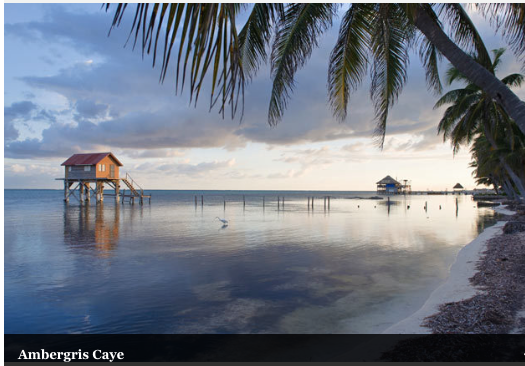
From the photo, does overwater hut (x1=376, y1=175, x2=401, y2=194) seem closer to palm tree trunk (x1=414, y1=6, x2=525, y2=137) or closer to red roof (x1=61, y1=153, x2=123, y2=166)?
red roof (x1=61, y1=153, x2=123, y2=166)

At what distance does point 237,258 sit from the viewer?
14305 millimetres

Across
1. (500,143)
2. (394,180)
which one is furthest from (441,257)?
(394,180)

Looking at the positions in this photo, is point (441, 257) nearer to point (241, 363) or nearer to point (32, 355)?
point (241, 363)

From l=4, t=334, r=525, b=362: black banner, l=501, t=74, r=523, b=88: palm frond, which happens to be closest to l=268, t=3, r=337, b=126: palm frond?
l=4, t=334, r=525, b=362: black banner

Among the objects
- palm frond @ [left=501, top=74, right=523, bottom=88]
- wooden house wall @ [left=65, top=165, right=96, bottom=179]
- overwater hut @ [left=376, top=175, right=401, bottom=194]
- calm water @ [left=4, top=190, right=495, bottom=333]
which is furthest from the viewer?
overwater hut @ [left=376, top=175, right=401, bottom=194]

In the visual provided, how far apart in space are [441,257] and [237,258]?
8.81 meters

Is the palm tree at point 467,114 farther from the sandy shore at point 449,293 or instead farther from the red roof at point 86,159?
the red roof at point 86,159

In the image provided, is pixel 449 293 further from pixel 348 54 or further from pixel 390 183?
pixel 390 183

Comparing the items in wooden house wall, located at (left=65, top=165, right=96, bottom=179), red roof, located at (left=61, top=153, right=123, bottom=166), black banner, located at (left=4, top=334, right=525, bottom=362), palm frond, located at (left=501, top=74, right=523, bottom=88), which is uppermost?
palm frond, located at (left=501, top=74, right=523, bottom=88)

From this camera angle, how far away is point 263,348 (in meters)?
6.16

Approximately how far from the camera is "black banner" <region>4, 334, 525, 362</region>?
4.75 metres

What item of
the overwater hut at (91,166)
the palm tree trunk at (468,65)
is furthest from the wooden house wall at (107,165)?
the palm tree trunk at (468,65)

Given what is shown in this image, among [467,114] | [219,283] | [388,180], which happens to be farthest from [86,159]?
[388,180]

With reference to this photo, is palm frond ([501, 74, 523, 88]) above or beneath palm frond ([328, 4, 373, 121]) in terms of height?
above
